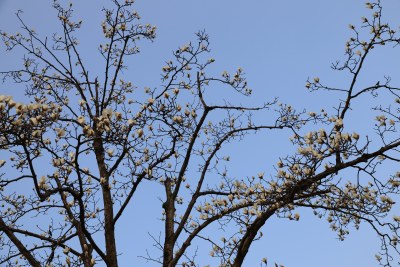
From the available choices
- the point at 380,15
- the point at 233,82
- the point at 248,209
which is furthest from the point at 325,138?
the point at 233,82

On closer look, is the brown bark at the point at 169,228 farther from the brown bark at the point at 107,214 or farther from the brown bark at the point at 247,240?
the brown bark at the point at 247,240

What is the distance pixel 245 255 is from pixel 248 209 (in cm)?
82

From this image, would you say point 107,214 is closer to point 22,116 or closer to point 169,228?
point 169,228

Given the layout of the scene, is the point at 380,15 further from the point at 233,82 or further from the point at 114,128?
the point at 114,128

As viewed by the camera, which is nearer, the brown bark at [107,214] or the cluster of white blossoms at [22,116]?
the cluster of white blossoms at [22,116]

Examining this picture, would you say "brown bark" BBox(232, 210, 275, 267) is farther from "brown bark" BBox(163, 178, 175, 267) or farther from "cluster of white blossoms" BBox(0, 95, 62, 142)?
"cluster of white blossoms" BBox(0, 95, 62, 142)

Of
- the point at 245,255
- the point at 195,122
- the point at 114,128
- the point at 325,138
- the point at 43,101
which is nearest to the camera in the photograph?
the point at 325,138

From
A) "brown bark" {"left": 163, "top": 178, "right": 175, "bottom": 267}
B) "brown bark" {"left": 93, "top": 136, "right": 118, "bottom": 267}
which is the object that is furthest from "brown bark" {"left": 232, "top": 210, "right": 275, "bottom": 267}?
"brown bark" {"left": 93, "top": 136, "right": 118, "bottom": 267}

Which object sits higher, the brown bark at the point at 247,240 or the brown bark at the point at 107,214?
the brown bark at the point at 107,214

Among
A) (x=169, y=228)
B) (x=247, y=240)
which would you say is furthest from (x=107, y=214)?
(x=247, y=240)

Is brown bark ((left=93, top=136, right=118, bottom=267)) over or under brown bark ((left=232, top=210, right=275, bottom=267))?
over

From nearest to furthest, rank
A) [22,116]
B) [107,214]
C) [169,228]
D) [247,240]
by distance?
[22,116], [247,240], [169,228], [107,214]

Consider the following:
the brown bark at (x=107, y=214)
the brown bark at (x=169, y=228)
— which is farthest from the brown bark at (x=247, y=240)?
the brown bark at (x=107, y=214)

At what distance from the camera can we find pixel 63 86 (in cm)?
1117
